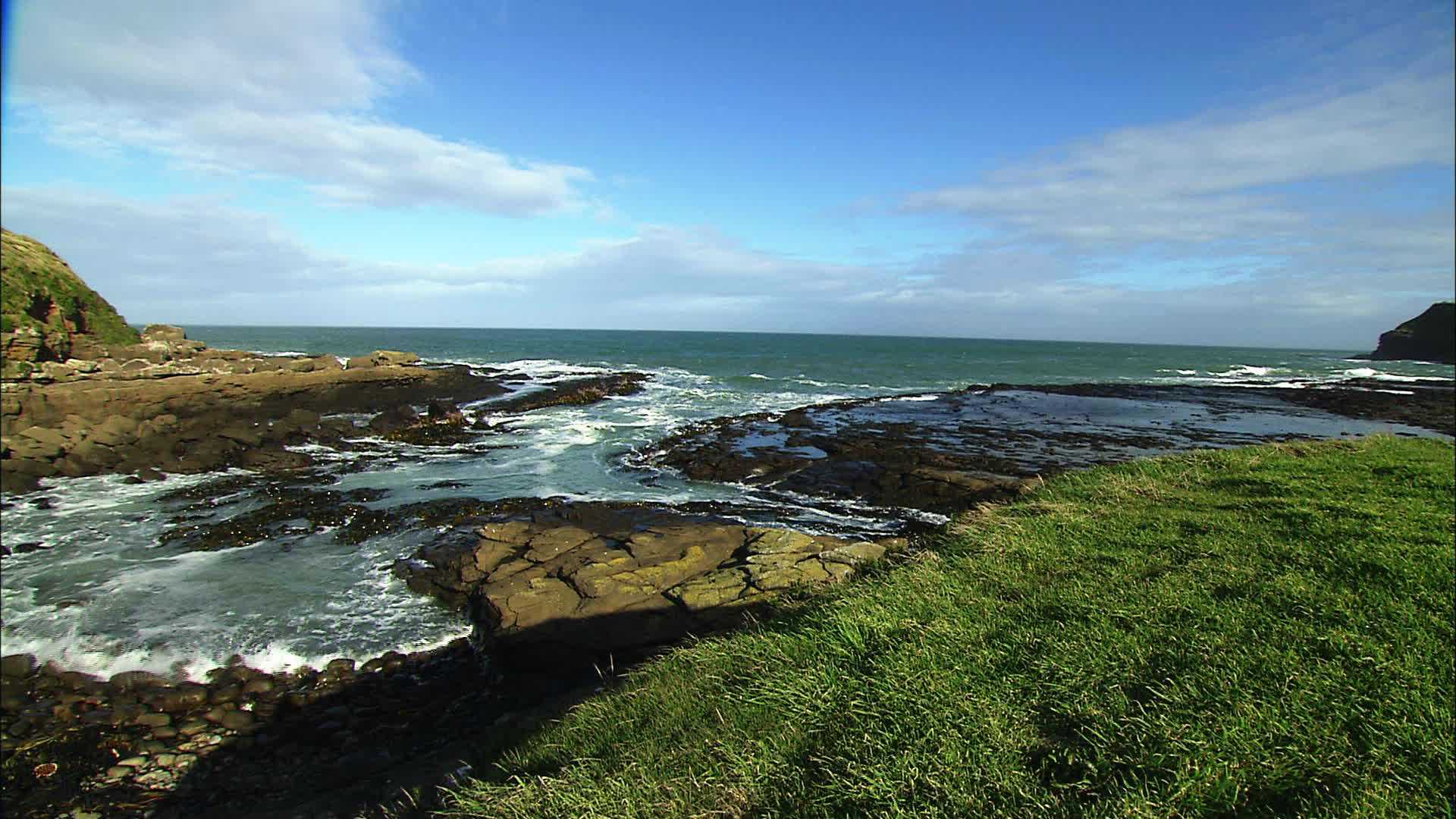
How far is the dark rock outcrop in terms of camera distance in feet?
320

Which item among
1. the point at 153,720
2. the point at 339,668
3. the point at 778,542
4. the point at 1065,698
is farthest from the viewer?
the point at 778,542

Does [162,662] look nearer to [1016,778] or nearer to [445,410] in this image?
[1016,778]

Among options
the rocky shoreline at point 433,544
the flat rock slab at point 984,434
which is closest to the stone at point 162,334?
Result: the rocky shoreline at point 433,544

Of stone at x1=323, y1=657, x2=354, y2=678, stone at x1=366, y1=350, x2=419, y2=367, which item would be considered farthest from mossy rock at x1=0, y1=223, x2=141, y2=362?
stone at x1=323, y1=657, x2=354, y2=678

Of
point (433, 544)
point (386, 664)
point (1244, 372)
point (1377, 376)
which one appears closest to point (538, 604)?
point (386, 664)

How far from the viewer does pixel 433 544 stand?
Answer: 46.8ft

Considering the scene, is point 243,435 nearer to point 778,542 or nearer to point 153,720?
point 153,720

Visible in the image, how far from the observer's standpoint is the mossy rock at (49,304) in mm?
34875

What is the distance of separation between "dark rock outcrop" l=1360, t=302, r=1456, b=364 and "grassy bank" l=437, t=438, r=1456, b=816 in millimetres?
136067

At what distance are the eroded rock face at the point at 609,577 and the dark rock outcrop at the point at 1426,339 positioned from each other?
446 ft

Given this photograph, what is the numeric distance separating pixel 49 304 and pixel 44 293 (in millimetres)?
719

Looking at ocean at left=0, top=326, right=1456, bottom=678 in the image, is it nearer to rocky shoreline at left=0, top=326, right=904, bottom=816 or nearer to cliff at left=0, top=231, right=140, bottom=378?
rocky shoreline at left=0, top=326, right=904, bottom=816

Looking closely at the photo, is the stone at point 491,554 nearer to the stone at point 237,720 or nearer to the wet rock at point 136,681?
the stone at point 237,720

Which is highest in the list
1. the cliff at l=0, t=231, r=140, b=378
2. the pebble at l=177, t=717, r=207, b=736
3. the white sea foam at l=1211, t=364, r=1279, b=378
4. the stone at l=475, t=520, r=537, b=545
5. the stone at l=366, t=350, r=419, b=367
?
the cliff at l=0, t=231, r=140, b=378
